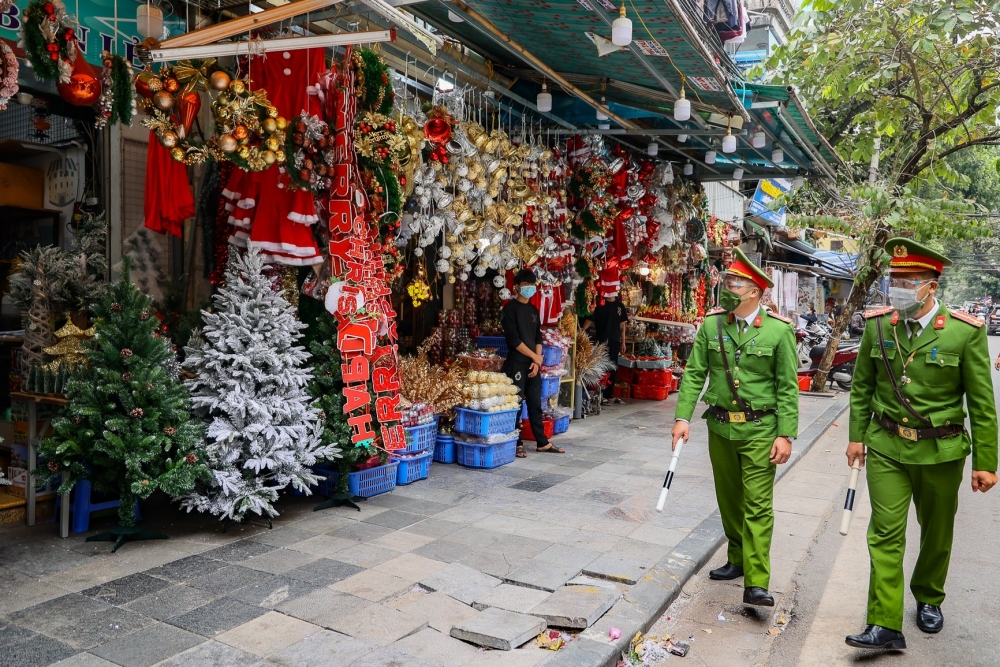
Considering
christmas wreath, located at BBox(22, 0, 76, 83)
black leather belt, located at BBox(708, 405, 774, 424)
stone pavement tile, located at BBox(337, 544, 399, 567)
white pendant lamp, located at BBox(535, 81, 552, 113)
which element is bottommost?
stone pavement tile, located at BBox(337, 544, 399, 567)

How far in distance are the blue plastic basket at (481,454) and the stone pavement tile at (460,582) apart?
9.12ft

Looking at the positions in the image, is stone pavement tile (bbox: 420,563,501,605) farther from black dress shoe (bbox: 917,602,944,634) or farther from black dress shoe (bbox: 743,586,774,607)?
black dress shoe (bbox: 917,602,944,634)

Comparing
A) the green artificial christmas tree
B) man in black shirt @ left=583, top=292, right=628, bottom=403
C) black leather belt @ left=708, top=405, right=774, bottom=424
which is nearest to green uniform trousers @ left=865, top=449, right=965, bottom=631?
black leather belt @ left=708, top=405, right=774, bottom=424

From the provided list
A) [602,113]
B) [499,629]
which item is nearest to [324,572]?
[499,629]

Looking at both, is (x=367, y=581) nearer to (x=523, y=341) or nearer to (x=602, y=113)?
(x=523, y=341)

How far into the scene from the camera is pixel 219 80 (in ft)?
16.4

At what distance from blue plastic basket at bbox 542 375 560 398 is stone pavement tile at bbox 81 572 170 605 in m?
5.32

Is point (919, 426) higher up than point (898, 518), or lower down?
higher up

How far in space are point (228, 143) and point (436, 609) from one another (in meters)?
3.26

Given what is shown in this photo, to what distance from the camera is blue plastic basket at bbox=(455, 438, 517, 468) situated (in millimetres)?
7648

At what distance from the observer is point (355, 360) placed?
5.84m

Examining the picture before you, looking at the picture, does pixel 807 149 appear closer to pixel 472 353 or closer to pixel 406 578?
pixel 472 353

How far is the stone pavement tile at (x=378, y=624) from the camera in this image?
3832 millimetres

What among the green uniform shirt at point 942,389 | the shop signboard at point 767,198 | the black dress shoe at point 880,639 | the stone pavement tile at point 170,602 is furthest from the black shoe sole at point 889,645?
the shop signboard at point 767,198
